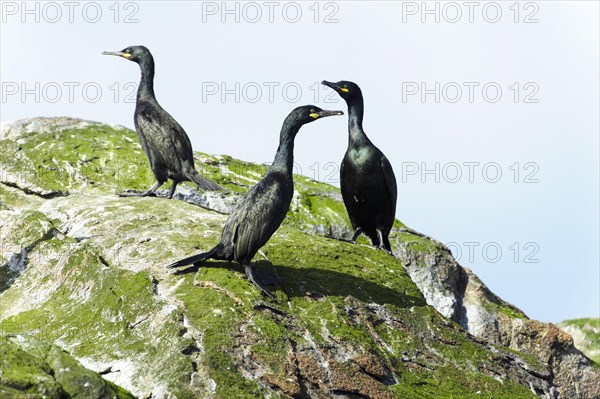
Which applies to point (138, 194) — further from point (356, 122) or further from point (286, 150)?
point (286, 150)

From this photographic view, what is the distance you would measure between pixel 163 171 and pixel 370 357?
719cm

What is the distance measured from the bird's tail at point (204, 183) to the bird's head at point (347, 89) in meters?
2.67

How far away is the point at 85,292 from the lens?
11.9m

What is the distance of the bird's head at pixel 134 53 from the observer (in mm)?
18094

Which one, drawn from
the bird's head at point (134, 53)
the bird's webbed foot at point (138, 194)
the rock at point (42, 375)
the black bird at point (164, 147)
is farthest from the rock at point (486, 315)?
the rock at point (42, 375)

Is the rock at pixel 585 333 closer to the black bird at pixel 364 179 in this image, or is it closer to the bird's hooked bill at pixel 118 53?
the black bird at pixel 364 179

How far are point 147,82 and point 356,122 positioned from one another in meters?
4.28

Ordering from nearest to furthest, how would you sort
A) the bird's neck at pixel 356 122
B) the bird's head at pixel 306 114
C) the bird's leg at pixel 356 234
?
the bird's head at pixel 306 114, the bird's neck at pixel 356 122, the bird's leg at pixel 356 234

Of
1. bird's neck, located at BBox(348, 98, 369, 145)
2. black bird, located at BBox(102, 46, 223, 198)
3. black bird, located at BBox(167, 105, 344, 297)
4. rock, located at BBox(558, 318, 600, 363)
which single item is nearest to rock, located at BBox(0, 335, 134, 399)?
black bird, located at BBox(167, 105, 344, 297)

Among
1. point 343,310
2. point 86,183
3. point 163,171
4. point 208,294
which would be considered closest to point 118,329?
point 208,294

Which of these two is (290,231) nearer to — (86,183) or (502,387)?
(502,387)

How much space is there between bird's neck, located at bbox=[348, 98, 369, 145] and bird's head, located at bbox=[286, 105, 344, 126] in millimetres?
3479

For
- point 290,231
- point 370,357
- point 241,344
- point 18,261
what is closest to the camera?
point 241,344

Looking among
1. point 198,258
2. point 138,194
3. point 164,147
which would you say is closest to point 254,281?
point 198,258
